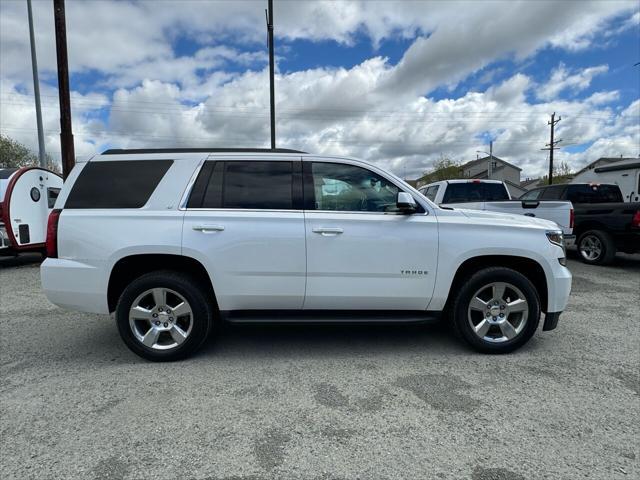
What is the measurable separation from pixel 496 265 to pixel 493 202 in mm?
4121

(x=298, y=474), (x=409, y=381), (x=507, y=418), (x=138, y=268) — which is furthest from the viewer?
(x=138, y=268)

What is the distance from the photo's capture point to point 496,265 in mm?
3809

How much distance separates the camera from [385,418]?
8.80ft

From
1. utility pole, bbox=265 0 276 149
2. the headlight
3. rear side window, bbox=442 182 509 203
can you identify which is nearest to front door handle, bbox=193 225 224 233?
the headlight

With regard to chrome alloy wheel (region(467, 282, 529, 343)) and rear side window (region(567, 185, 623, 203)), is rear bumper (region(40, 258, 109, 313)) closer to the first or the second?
chrome alloy wheel (region(467, 282, 529, 343))

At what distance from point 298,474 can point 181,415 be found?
1.01 m

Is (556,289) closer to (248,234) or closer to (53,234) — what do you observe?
(248,234)

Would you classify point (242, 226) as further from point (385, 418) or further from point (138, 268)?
point (385, 418)

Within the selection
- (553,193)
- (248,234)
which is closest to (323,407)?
(248,234)

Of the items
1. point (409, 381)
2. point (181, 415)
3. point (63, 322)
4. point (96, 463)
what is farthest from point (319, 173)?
point (63, 322)

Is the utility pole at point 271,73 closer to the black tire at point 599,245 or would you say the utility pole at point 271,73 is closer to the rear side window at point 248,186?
the rear side window at point 248,186

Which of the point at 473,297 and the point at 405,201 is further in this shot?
the point at 473,297

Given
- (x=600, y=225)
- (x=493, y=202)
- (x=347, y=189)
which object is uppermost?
(x=347, y=189)

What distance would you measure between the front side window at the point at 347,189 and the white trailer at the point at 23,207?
7.49 m
